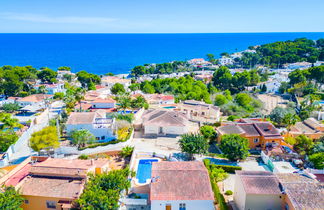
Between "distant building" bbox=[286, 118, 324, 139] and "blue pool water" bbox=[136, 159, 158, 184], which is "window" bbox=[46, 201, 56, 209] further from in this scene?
"distant building" bbox=[286, 118, 324, 139]

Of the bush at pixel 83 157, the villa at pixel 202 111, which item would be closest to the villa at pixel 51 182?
the bush at pixel 83 157

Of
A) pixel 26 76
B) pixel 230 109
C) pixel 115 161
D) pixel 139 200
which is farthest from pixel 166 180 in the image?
pixel 26 76

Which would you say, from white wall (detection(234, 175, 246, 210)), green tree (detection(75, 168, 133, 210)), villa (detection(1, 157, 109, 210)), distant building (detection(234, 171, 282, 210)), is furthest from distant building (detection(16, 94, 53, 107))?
distant building (detection(234, 171, 282, 210))

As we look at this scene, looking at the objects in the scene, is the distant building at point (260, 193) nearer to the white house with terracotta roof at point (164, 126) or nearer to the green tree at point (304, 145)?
the green tree at point (304, 145)

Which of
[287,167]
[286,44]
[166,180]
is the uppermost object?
[286,44]

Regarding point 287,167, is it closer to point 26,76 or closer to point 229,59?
point 26,76

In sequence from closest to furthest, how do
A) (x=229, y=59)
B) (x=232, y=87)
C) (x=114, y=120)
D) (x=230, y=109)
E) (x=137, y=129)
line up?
(x=114, y=120) < (x=137, y=129) < (x=230, y=109) < (x=232, y=87) < (x=229, y=59)

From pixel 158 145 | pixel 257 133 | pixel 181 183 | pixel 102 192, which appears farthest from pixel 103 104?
pixel 102 192

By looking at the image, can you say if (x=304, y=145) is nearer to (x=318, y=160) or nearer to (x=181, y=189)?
(x=318, y=160)
